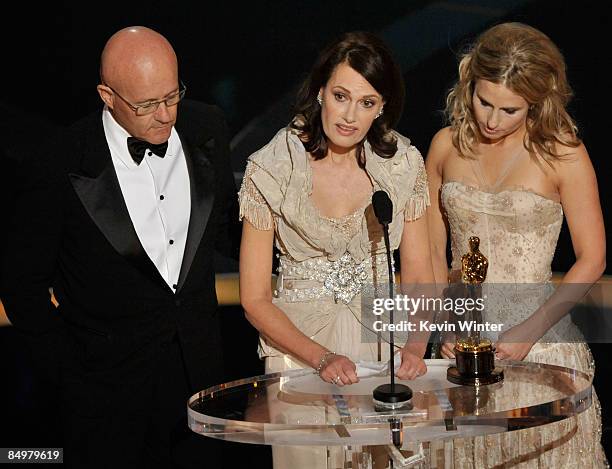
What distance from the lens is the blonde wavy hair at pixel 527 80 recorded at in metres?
3.31

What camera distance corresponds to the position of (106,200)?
126 inches

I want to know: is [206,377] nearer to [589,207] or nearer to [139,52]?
[139,52]

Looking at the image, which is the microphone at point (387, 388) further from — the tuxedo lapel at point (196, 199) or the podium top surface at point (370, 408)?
the tuxedo lapel at point (196, 199)

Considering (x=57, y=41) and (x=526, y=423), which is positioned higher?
(x=57, y=41)

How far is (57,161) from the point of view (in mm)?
3189

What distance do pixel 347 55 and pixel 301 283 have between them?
0.70 metres

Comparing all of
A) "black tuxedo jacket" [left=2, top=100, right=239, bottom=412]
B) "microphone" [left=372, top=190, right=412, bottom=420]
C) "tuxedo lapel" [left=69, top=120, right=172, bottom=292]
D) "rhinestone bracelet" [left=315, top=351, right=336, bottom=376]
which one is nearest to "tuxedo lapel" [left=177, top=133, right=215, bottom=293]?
"black tuxedo jacket" [left=2, top=100, right=239, bottom=412]

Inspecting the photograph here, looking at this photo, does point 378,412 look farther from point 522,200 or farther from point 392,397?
point 522,200

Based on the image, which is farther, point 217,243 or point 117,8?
point 117,8

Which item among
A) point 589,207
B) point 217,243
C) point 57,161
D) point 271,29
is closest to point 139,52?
point 57,161

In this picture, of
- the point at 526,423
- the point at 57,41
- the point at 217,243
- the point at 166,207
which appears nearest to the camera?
the point at 526,423

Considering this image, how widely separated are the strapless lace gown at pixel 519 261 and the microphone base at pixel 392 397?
0.92 m

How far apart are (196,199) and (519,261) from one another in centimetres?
105

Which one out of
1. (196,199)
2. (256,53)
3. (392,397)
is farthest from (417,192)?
(256,53)
